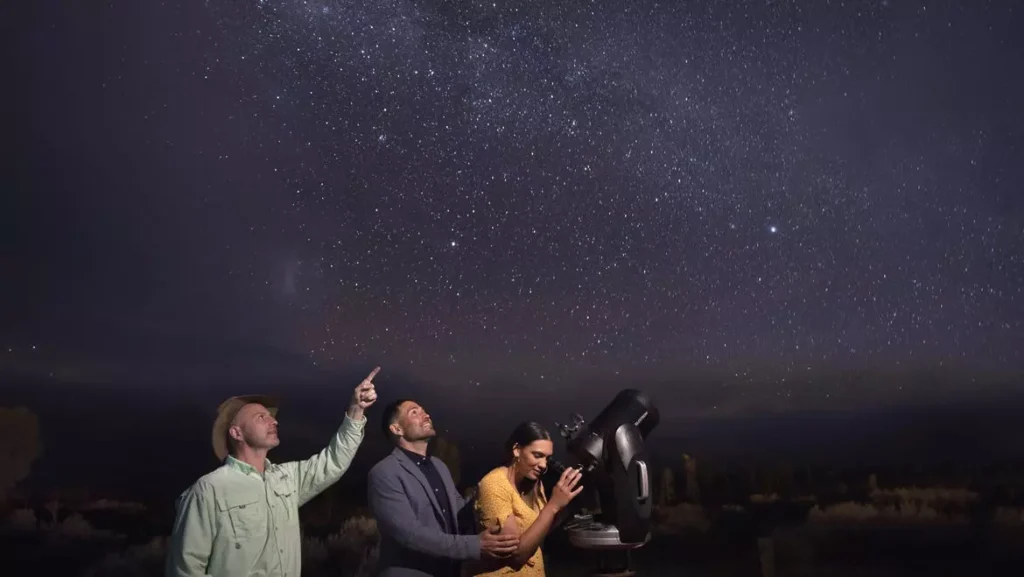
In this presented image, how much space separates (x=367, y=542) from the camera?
247 inches

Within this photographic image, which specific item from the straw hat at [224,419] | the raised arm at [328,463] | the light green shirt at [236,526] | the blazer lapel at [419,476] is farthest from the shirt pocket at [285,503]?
the blazer lapel at [419,476]

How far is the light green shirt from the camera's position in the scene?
2879mm

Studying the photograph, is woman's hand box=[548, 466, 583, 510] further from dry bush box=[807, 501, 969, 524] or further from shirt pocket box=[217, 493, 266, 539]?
dry bush box=[807, 501, 969, 524]

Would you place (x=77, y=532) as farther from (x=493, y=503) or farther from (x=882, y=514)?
(x=882, y=514)

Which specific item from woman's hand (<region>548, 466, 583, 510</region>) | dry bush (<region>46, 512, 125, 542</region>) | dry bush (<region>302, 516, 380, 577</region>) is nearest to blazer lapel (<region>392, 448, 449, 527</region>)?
woman's hand (<region>548, 466, 583, 510</region>)

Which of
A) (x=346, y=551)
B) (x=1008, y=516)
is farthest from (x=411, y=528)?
(x=1008, y=516)

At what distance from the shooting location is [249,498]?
9.84 ft

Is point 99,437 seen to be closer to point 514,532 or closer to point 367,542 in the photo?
point 367,542

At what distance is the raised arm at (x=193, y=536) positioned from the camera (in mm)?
2846

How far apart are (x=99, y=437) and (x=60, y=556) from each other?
0.80 m

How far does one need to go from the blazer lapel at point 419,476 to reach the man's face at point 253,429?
495 millimetres

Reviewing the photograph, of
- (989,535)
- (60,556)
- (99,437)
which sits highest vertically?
(99,437)

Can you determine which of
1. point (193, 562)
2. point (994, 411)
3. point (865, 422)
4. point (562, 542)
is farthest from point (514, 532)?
point (994, 411)

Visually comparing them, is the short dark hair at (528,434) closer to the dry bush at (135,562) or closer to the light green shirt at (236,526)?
the light green shirt at (236,526)
